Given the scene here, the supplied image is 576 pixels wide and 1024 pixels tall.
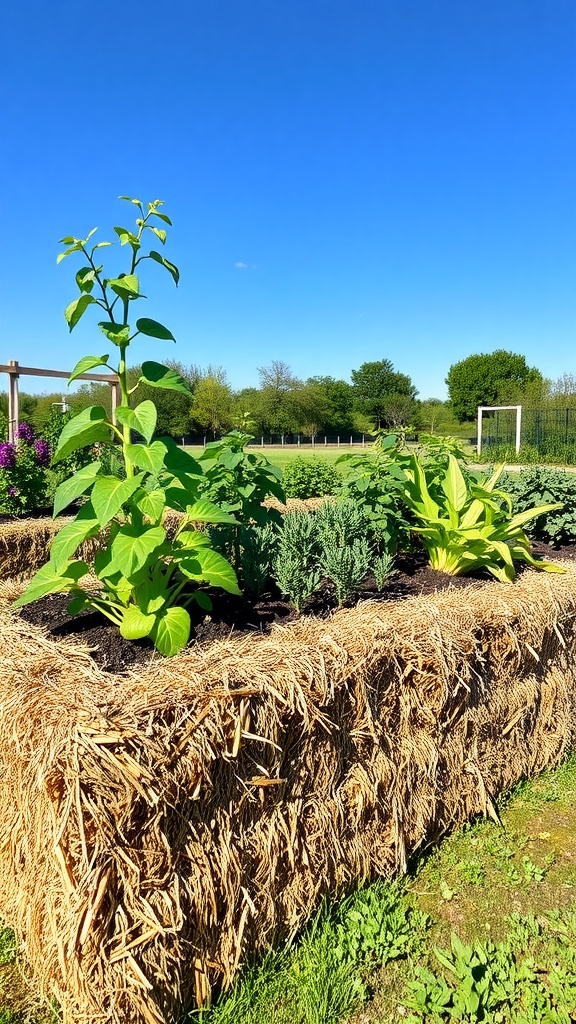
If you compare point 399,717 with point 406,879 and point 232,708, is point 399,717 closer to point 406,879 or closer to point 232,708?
point 406,879

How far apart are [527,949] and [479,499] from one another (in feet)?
6.68

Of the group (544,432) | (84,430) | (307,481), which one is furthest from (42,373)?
(544,432)

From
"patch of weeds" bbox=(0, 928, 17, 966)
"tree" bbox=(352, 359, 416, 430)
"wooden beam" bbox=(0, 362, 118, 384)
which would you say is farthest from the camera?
"tree" bbox=(352, 359, 416, 430)

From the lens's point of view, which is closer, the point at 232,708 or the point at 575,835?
the point at 232,708

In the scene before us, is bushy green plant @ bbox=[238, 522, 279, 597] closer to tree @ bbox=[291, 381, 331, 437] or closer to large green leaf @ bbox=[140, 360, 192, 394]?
large green leaf @ bbox=[140, 360, 192, 394]

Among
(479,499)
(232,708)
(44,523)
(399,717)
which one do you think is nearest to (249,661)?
(232,708)

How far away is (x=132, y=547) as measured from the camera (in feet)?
6.01

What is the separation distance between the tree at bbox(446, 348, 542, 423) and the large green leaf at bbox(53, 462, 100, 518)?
203ft

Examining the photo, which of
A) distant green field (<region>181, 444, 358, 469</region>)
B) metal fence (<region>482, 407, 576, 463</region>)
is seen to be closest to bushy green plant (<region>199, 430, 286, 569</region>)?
distant green field (<region>181, 444, 358, 469</region>)

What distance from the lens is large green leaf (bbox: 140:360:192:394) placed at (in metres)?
1.98

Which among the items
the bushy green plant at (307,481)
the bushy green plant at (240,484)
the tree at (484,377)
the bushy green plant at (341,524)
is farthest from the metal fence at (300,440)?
the bushy green plant at (240,484)

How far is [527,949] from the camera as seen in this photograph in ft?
5.98

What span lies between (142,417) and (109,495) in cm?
27

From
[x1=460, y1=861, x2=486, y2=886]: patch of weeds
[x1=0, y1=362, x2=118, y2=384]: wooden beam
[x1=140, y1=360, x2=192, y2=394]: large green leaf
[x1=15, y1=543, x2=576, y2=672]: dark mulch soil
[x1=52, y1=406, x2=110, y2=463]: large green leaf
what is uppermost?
[x1=0, y1=362, x2=118, y2=384]: wooden beam
